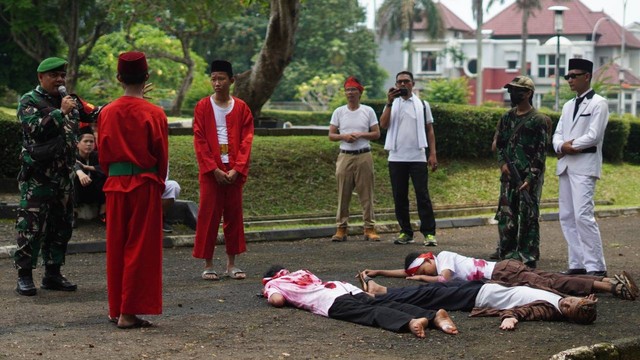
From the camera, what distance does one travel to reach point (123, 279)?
8539mm

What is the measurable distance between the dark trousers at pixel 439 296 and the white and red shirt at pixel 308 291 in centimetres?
34

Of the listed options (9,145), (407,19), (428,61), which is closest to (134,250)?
(9,145)

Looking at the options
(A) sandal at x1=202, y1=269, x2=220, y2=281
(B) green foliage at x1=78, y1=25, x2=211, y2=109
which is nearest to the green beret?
(A) sandal at x1=202, y1=269, x2=220, y2=281

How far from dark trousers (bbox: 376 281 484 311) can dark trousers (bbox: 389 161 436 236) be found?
17.1 ft

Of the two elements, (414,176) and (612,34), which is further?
(612,34)

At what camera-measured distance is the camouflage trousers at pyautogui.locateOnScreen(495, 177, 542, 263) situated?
1232cm

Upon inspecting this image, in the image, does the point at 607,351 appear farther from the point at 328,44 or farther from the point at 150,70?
the point at 328,44

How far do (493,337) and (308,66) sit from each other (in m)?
71.1

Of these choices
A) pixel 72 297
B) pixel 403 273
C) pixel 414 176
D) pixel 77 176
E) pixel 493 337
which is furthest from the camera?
pixel 414 176

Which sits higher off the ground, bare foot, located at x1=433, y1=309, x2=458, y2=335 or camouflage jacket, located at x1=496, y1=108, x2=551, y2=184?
camouflage jacket, located at x1=496, y1=108, x2=551, y2=184

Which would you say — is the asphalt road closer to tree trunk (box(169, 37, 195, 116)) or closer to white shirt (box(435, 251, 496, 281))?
white shirt (box(435, 251, 496, 281))

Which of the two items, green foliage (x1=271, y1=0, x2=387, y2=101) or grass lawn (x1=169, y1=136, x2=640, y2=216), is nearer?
grass lawn (x1=169, y1=136, x2=640, y2=216)

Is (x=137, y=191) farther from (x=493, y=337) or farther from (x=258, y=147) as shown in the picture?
(x=258, y=147)

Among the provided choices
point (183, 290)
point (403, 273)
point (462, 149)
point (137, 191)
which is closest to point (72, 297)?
point (183, 290)
